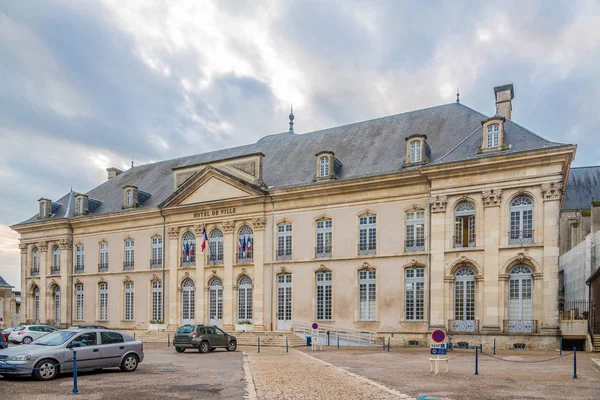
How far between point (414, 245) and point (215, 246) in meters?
12.8

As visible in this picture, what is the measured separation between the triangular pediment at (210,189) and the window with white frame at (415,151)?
8.84 meters

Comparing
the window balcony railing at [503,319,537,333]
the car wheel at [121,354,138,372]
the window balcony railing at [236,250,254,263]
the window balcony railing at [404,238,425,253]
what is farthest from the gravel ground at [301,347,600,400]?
the window balcony railing at [236,250,254,263]

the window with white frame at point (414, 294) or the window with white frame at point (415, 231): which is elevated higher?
the window with white frame at point (415, 231)

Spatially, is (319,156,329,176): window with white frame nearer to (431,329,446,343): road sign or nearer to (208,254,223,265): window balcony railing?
(208,254,223,265): window balcony railing

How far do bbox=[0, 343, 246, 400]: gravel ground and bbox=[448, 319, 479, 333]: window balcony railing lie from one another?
40.5ft

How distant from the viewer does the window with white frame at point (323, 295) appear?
31562 mm

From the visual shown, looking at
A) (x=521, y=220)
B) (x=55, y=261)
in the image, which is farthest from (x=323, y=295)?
(x=55, y=261)

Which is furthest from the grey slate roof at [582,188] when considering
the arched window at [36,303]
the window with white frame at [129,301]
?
the arched window at [36,303]

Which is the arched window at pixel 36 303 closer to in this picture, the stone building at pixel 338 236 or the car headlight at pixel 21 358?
the stone building at pixel 338 236

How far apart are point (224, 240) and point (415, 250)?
1196 centimetres

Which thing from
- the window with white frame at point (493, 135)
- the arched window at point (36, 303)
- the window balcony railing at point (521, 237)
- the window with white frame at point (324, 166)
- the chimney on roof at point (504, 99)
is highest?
the chimney on roof at point (504, 99)

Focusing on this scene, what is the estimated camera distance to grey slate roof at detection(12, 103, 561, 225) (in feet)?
93.7

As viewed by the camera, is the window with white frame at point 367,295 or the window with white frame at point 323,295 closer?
the window with white frame at point 367,295

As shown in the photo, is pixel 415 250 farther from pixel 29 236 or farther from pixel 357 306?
pixel 29 236
